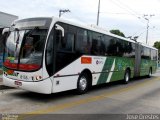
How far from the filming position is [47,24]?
958 centimetres

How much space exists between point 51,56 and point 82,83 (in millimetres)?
2728

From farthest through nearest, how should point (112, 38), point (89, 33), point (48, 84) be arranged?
point (112, 38)
point (89, 33)
point (48, 84)

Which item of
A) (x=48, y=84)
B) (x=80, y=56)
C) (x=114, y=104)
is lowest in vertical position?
(x=114, y=104)

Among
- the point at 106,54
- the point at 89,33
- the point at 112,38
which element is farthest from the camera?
the point at 112,38

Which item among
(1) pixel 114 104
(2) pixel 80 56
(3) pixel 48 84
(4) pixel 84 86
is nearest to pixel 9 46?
(3) pixel 48 84

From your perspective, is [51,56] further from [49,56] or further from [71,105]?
[71,105]

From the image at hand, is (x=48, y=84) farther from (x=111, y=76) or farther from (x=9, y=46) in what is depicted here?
(x=111, y=76)

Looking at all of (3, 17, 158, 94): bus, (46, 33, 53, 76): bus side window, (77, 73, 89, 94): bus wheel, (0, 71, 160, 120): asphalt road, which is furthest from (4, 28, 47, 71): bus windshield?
(77, 73, 89, 94): bus wheel

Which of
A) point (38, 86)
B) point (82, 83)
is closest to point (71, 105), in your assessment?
point (38, 86)

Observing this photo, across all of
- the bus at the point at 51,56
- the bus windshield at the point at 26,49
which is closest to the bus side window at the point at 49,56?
the bus at the point at 51,56

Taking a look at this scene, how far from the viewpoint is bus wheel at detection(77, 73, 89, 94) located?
37.8 feet

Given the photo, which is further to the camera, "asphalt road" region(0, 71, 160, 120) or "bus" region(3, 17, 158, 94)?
"bus" region(3, 17, 158, 94)

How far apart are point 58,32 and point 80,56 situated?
188 centimetres

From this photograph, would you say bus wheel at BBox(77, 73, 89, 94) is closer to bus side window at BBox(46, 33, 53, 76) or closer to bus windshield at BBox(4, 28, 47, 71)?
bus side window at BBox(46, 33, 53, 76)
